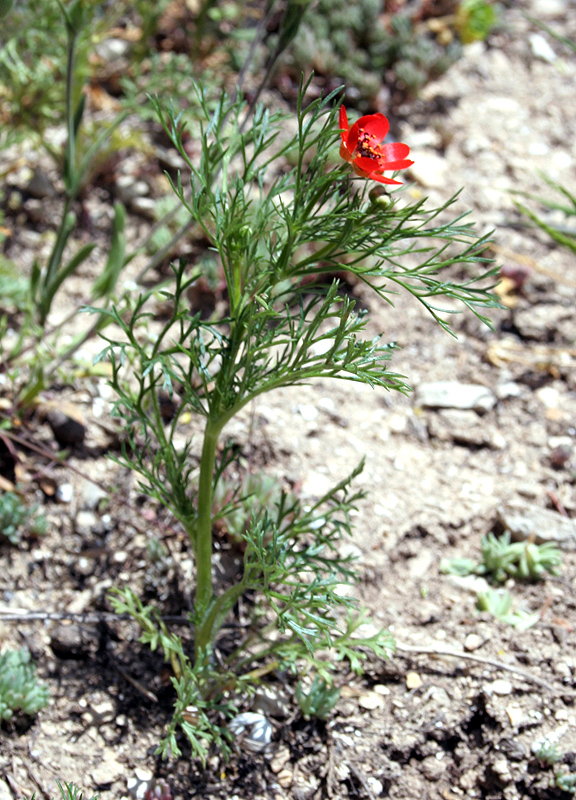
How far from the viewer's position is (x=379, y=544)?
7.77 feet

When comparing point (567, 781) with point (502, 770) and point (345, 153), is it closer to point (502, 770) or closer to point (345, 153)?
point (502, 770)

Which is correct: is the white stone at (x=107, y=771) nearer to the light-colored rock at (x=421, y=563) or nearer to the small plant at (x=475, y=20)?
the light-colored rock at (x=421, y=563)

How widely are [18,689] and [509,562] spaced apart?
1497 mm

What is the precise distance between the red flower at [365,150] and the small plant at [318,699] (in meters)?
1.27

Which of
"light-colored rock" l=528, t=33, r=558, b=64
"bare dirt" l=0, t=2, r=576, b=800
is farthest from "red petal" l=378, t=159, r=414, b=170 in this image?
"light-colored rock" l=528, t=33, r=558, b=64

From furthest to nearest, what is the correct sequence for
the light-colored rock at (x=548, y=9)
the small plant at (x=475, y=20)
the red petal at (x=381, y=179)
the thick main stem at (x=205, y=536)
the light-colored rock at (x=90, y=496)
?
the light-colored rock at (x=548, y=9) < the small plant at (x=475, y=20) < the light-colored rock at (x=90, y=496) < the thick main stem at (x=205, y=536) < the red petal at (x=381, y=179)

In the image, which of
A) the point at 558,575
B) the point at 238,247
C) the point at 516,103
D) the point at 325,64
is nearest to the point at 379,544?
the point at 558,575

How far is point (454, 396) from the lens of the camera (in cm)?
288

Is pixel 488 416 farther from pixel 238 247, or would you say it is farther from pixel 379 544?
pixel 238 247

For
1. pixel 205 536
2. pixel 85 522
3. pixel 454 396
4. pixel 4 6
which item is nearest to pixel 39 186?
pixel 4 6

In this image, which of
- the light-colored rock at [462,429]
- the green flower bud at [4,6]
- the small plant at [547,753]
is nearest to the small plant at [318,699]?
the small plant at [547,753]

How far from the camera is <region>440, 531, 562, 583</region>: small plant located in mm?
2285

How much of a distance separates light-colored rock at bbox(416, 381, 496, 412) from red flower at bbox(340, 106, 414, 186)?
5.04 ft

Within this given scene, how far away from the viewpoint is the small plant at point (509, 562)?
2.29 metres
